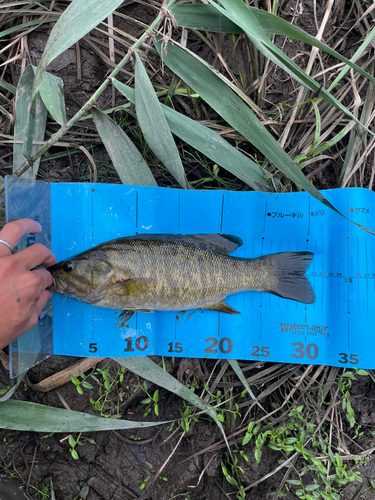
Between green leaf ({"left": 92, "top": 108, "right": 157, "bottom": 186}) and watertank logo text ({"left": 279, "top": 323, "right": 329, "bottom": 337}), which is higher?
green leaf ({"left": 92, "top": 108, "right": 157, "bottom": 186})

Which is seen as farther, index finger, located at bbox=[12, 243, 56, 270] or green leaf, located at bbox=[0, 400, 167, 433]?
green leaf, located at bbox=[0, 400, 167, 433]

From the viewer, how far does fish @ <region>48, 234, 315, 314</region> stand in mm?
2414

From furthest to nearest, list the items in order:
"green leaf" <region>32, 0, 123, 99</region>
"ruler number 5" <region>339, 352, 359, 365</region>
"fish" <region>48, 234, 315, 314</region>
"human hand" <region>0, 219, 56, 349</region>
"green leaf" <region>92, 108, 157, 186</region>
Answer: "ruler number 5" <region>339, 352, 359, 365</region> → "green leaf" <region>92, 108, 157, 186</region> → "fish" <region>48, 234, 315, 314</region> → "human hand" <region>0, 219, 56, 349</region> → "green leaf" <region>32, 0, 123, 99</region>

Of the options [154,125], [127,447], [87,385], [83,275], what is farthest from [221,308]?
[154,125]

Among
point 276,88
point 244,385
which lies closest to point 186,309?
point 244,385

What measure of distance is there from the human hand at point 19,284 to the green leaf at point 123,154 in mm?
846

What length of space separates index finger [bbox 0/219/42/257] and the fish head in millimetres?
314

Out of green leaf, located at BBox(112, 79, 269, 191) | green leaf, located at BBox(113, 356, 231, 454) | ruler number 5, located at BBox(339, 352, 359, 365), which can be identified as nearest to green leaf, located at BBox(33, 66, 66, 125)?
green leaf, located at BBox(112, 79, 269, 191)

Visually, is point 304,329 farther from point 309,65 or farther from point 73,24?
point 73,24

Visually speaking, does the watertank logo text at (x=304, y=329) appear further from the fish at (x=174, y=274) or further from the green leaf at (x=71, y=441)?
the green leaf at (x=71, y=441)

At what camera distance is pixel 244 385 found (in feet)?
8.41

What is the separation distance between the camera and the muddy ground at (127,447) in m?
2.60

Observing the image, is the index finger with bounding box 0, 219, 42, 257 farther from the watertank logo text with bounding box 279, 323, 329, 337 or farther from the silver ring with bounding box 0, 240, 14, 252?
the watertank logo text with bounding box 279, 323, 329, 337

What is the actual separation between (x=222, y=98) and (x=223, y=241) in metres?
1.10
